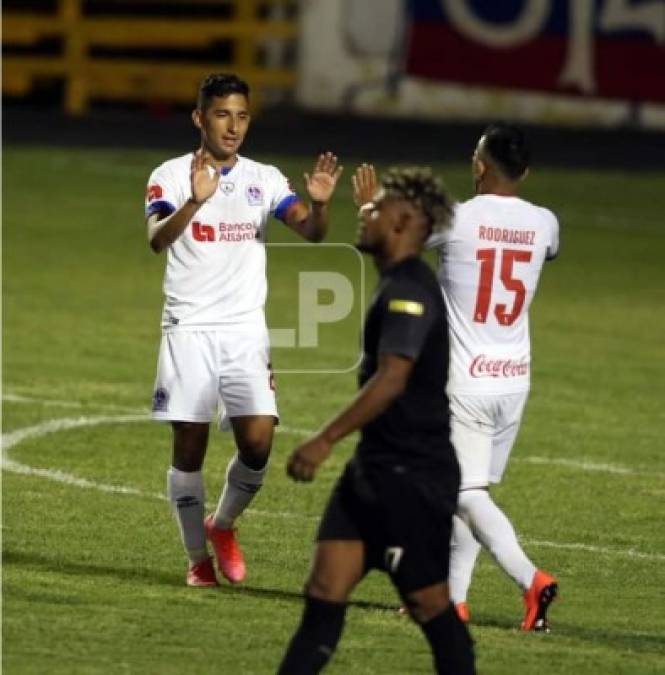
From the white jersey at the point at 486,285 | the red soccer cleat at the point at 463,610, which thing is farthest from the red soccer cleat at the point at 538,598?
the white jersey at the point at 486,285

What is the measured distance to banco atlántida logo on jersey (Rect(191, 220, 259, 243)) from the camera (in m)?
9.56

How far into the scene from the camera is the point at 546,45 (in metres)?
32.7

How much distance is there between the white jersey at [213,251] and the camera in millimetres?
9562

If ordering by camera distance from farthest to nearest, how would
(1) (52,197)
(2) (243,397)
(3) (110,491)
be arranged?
1. (1) (52,197)
2. (3) (110,491)
3. (2) (243,397)

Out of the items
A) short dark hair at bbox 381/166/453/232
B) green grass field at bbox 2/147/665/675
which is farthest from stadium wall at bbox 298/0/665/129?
short dark hair at bbox 381/166/453/232

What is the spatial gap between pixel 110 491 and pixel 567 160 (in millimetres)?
18851

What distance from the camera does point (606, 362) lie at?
667 inches

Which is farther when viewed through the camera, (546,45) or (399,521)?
(546,45)

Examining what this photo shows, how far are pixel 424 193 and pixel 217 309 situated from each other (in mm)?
2505

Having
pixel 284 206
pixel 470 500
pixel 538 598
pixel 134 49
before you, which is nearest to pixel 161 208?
pixel 284 206

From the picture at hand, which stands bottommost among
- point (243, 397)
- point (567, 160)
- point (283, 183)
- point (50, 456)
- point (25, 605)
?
point (567, 160)

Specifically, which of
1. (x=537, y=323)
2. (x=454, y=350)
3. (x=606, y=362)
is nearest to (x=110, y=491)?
(x=454, y=350)

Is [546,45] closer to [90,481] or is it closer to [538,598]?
[90,481]

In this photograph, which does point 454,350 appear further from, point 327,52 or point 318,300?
point 327,52
